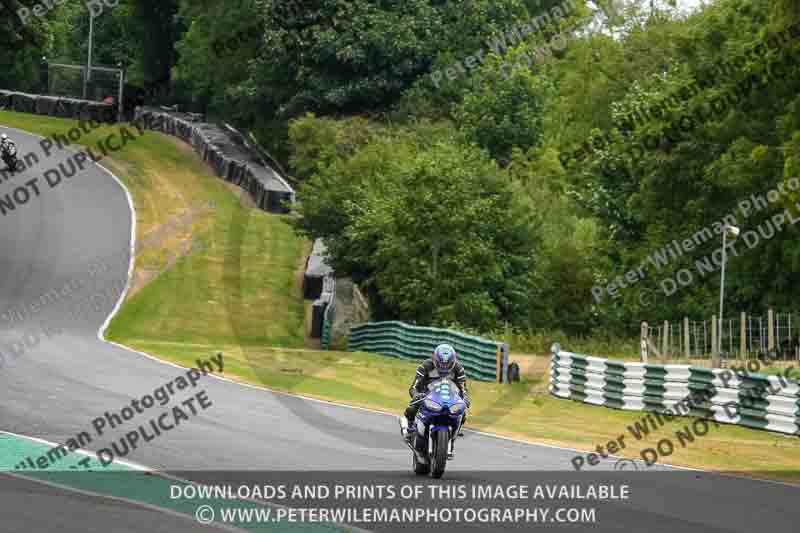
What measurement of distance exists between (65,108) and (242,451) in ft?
202

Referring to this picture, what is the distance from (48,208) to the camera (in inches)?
2019

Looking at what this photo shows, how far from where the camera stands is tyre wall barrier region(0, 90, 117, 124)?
7362cm

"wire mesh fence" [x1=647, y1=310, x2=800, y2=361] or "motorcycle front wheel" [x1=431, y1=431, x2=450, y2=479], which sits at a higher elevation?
"motorcycle front wheel" [x1=431, y1=431, x2=450, y2=479]

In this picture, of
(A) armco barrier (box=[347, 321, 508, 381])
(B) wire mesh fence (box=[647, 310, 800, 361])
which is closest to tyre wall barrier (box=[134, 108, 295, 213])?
(A) armco barrier (box=[347, 321, 508, 381])

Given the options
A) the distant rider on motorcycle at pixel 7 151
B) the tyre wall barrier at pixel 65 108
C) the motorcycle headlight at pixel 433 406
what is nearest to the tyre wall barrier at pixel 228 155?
the tyre wall barrier at pixel 65 108

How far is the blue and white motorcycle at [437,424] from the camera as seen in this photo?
14453 mm

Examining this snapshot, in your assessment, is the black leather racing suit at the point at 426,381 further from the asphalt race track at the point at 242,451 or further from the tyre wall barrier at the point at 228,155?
the tyre wall barrier at the point at 228,155

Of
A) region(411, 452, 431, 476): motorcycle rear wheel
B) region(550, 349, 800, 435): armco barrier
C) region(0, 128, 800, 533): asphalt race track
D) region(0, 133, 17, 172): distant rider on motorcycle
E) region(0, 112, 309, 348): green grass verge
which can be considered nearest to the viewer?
region(0, 128, 800, 533): asphalt race track

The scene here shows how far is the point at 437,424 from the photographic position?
14.4 meters

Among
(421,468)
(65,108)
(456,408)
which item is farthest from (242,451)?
(65,108)

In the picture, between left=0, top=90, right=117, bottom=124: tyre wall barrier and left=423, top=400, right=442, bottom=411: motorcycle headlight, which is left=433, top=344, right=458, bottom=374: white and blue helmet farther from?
left=0, top=90, right=117, bottom=124: tyre wall barrier

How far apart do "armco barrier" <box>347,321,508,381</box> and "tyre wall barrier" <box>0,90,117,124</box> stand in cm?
3708

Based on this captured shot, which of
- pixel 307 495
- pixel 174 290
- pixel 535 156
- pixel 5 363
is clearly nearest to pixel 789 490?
pixel 307 495

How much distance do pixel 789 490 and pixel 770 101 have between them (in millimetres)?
30239
